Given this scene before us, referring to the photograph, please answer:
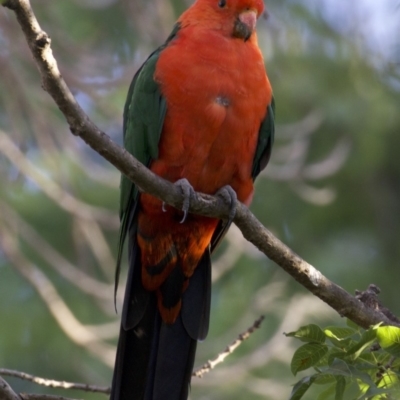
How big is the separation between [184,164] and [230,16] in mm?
822

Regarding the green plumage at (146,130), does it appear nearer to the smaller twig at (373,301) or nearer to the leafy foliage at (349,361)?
the smaller twig at (373,301)

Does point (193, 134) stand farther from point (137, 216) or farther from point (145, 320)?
point (145, 320)

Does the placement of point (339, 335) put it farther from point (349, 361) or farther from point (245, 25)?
point (245, 25)

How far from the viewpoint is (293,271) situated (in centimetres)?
286

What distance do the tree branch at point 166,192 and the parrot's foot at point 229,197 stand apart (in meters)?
0.03

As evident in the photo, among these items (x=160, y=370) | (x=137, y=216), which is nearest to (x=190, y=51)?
(x=137, y=216)

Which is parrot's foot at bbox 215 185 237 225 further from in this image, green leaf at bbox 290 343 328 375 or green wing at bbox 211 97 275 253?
green leaf at bbox 290 343 328 375

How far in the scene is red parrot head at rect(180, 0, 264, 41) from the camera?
3594mm

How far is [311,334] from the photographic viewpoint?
224 centimetres

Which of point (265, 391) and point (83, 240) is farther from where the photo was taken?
point (83, 240)

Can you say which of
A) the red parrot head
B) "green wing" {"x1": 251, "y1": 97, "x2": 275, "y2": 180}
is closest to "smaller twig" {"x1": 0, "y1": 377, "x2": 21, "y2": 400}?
"green wing" {"x1": 251, "y1": 97, "x2": 275, "y2": 180}

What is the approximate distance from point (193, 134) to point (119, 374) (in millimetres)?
1069

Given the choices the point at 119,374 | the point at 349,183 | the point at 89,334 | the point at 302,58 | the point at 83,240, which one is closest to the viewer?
the point at 119,374

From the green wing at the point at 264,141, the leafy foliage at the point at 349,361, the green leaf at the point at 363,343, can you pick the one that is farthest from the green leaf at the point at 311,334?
the green wing at the point at 264,141
